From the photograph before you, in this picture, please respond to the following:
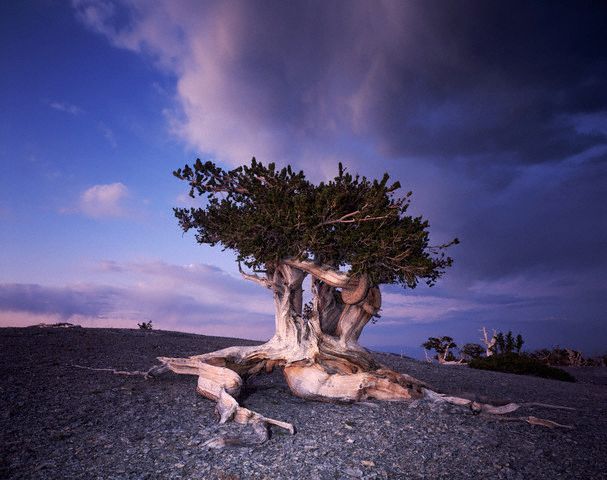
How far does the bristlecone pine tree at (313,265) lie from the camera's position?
12.9m

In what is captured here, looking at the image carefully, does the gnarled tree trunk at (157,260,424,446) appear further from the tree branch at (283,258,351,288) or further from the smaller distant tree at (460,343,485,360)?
the smaller distant tree at (460,343,485,360)

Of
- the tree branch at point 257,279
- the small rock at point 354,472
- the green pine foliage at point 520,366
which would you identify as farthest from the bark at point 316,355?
the green pine foliage at point 520,366

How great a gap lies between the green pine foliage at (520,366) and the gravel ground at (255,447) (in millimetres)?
15754

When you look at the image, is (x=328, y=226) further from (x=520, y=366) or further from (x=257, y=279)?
(x=520, y=366)

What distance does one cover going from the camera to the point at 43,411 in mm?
→ 10992

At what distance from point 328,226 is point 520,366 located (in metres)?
26.5

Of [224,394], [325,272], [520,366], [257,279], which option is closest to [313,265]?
[325,272]

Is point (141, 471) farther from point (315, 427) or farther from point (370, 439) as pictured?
point (370, 439)

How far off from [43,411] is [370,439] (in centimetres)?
932

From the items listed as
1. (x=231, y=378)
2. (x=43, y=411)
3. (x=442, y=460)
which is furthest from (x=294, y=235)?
(x=43, y=411)

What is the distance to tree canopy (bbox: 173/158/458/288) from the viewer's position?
42.0ft

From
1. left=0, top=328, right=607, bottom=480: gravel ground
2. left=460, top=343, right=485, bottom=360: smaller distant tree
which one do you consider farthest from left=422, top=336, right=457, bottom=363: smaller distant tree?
left=0, top=328, right=607, bottom=480: gravel ground

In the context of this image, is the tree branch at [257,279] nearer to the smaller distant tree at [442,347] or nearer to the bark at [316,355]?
the bark at [316,355]

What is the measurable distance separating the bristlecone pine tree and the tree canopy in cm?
4
